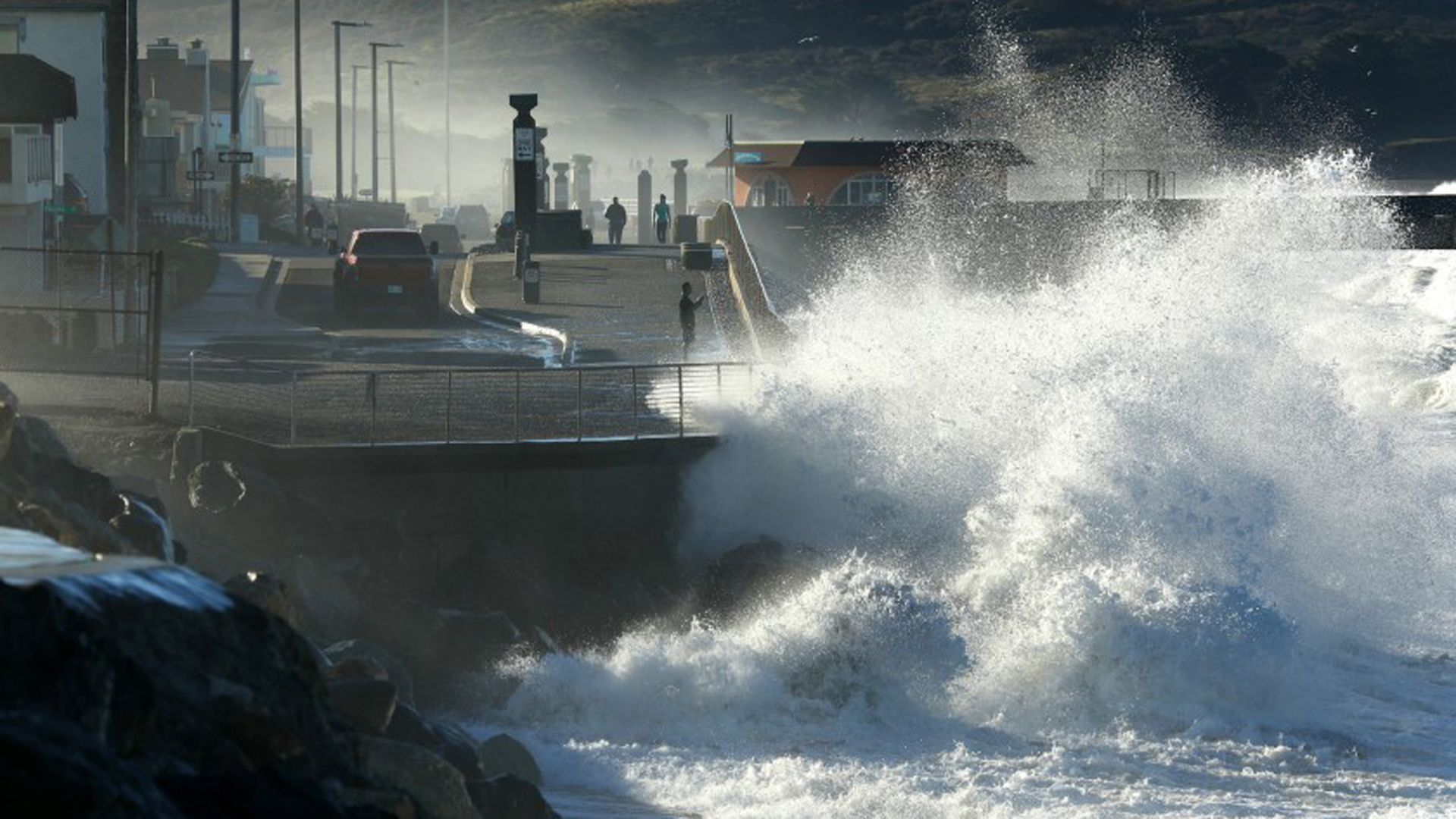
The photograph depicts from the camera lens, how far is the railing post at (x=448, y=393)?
77.7 ft

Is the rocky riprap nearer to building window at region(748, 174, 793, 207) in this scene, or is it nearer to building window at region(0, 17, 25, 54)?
building window at region(0, 17, 25, 54)

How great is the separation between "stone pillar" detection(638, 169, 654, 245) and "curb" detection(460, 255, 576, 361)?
2283cm

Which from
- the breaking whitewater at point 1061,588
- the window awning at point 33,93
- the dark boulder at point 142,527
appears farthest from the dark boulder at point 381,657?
the window awning at point 33,93

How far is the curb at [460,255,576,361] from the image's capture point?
33.6 meters

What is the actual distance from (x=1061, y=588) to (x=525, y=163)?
A: 96.9 feet

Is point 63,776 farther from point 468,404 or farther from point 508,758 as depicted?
point 468,404

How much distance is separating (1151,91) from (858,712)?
517ft

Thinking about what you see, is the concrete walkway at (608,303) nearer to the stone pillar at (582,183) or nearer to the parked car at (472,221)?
the stone pillar at (582,183)

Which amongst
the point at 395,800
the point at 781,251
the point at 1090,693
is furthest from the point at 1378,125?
the point at 395,800

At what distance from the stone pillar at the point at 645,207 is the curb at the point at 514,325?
2283cm

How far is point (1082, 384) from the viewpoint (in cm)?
2556

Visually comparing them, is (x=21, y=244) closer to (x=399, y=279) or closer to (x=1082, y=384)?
(x=399, y=279)

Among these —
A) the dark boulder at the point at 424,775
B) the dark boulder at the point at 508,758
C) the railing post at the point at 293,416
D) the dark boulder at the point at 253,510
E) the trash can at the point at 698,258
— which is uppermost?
the trash can at the point at 698,258

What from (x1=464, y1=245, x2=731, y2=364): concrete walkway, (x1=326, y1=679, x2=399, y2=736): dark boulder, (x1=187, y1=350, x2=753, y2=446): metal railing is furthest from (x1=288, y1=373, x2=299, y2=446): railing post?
(x1=326, y1=679, x2=399, y2=736): dark boulder
